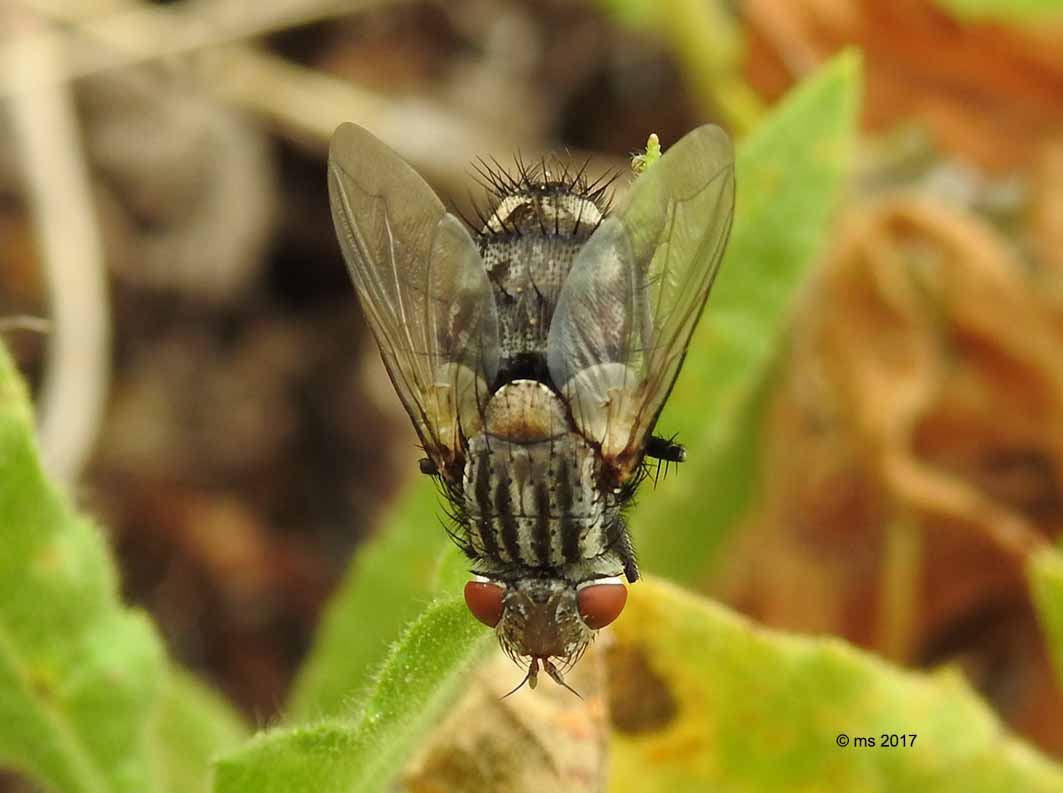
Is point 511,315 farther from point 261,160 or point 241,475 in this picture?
point 261,160

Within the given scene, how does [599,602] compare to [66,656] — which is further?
[66,656]

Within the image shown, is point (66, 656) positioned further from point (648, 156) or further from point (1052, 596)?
point (1052, 596)

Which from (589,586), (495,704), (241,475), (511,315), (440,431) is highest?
(511,315)

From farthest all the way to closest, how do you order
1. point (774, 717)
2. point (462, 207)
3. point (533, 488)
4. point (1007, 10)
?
point (462, 207) < point (1007, 10) < point (774, 717) < point (533, 488)

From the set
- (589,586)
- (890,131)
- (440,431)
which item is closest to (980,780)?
(589,586)

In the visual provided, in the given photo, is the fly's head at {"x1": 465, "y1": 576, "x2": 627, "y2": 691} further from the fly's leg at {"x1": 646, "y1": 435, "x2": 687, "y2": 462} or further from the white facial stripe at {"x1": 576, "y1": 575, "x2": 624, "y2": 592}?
the fly's leg at {"x1": 646, "y1": 435, "x2": 687, "y2": 462}

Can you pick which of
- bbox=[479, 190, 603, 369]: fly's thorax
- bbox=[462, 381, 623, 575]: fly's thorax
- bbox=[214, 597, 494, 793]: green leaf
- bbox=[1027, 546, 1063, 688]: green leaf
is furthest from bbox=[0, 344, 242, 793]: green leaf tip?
bbox=[1027, 546, 1063, 688]: green leaf

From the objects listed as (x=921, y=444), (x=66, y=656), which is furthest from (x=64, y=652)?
(x=921, y=444)

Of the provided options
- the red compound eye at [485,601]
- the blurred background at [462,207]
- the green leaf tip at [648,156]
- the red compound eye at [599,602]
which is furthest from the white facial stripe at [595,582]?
the blurred background at [462,207]
